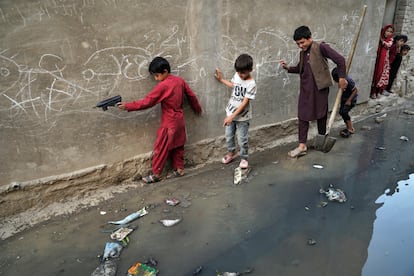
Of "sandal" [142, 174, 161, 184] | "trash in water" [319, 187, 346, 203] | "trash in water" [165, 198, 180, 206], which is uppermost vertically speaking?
"sandal" [142, 174, 161, 184]

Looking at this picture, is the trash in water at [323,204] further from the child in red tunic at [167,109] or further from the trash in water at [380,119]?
the trash in water at [380,119]

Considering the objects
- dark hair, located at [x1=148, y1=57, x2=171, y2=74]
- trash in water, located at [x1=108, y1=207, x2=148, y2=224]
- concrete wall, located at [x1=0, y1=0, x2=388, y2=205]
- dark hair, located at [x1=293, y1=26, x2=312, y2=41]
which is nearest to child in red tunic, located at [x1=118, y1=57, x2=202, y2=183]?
dark hair, located at [x1=148, y1=57, x2=171, y2=74]

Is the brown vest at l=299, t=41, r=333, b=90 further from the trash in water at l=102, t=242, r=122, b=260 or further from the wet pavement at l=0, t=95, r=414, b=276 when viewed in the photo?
the trash in water at l=102, t=242, r=122, b=260

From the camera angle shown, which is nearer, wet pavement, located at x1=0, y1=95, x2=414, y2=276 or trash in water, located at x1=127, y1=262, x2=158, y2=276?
trash in water, located at x1=127, y1=262, x2=158, y2=276

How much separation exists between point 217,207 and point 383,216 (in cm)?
161

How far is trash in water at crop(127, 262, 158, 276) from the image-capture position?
8.31 feet

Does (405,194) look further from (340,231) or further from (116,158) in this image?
(116,158)

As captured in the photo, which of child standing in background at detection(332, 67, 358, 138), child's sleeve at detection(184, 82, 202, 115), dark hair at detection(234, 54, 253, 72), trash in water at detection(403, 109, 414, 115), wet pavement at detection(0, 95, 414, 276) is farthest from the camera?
trash in water at detection(403, 109, 414, 115)

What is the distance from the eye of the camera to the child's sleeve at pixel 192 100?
369 centimetres

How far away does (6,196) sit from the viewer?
10.2 ft

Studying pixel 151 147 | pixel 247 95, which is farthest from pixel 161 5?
pixel 151 147

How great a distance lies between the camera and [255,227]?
10.1ft

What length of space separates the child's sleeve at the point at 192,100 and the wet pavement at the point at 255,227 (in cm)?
78

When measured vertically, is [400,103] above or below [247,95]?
below
